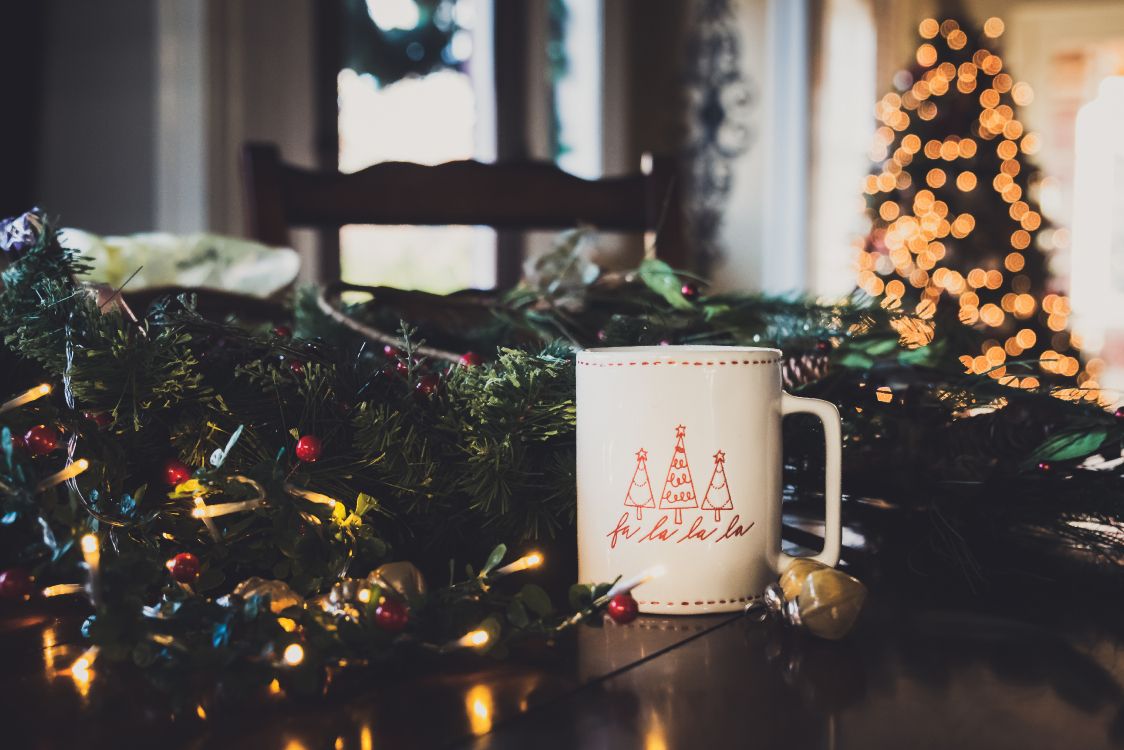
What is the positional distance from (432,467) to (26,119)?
2.03 m

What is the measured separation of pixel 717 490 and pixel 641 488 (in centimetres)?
3

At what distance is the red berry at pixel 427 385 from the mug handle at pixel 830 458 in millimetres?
161

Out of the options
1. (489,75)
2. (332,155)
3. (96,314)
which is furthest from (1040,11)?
(96,314)

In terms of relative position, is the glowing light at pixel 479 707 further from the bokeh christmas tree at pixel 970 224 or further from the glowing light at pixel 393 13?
the bokeh christmas tree at pixel 970 224

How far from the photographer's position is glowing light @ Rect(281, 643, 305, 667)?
0.32m

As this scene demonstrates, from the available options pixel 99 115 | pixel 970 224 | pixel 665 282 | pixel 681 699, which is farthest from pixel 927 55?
pixel 681 699

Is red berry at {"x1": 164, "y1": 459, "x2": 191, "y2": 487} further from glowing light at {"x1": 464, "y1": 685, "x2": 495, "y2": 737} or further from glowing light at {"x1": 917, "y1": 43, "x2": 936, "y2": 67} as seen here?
glowing light at {"x1": 917, "y1": 43, "x2": 936, "y2": 67}

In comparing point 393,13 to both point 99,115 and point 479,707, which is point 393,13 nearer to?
point 99,115

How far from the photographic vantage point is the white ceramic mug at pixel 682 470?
0.43 metres

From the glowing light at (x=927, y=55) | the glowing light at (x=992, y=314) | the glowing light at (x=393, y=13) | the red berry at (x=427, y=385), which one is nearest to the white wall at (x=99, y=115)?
the glowing light at (x=393, y=13)

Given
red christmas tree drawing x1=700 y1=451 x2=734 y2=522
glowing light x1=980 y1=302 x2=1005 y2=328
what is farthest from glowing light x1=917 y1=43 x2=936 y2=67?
red christmas tree drawing x1=700 y1=451 x2=734 y2=522

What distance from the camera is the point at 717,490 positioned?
1.42 ft

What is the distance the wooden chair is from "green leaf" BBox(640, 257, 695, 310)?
0.78 m

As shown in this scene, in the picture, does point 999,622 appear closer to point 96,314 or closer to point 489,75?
point 96,314
